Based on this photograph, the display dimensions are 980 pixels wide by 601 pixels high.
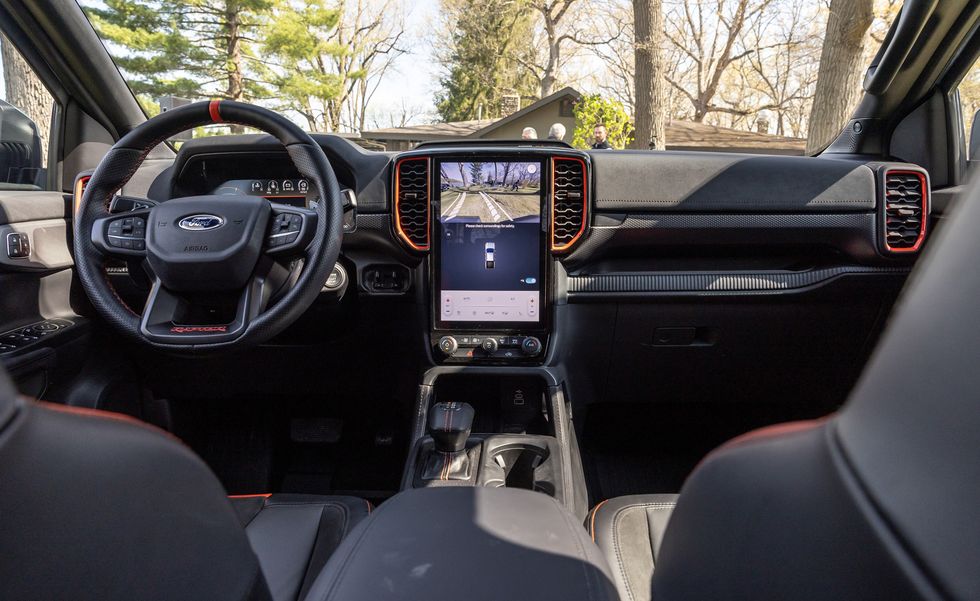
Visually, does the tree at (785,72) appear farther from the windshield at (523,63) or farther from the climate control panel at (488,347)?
the climate control panel at (488,347)

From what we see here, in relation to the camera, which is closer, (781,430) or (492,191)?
(781,430)

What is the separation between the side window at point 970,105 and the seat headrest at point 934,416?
8.59ft

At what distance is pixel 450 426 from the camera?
6.74 ft

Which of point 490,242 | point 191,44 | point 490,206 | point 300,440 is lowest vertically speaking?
point 300,440

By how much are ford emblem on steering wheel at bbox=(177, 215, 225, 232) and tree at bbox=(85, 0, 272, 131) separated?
13.0 metres

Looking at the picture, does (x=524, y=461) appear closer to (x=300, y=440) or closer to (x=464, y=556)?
(x=300, y=440)

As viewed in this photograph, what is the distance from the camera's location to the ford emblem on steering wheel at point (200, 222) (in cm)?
186

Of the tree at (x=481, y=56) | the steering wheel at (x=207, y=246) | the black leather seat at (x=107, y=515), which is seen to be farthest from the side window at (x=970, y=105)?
the tree at (x=481, y=56)

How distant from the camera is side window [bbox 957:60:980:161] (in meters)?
2.57

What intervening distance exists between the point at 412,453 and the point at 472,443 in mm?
205

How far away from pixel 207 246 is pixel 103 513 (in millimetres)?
1413

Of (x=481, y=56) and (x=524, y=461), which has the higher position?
(x=481, y=56)

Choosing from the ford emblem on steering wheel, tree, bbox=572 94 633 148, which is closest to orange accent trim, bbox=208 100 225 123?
the ford emblem on steering wheel

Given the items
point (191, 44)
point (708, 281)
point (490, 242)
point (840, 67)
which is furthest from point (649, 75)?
point (191, 44)
